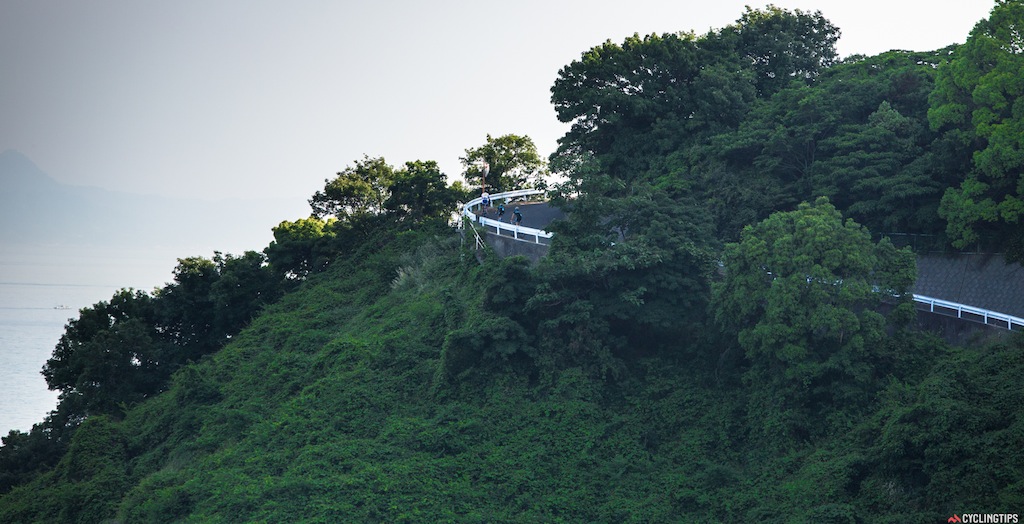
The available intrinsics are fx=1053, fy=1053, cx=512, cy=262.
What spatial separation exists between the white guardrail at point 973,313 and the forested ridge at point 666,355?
1.85 ft

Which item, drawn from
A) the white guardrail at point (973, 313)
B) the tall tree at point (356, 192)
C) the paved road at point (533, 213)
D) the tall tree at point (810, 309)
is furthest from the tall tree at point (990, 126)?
the tall tree at point (356, 192)

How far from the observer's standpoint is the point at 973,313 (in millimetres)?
24500

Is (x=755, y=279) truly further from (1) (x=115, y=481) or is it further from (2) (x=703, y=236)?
(1) (x=115, y=481)

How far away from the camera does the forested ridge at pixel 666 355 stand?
22.6 m

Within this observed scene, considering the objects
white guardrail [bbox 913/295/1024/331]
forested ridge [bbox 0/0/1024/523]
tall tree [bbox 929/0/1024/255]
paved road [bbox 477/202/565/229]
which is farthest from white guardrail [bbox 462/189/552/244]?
tall tree [bbox 929/0/1024/255]

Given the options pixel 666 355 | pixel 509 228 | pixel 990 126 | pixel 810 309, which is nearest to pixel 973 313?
pixel 810 309

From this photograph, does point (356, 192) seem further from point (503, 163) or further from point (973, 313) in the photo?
point (973, 313)

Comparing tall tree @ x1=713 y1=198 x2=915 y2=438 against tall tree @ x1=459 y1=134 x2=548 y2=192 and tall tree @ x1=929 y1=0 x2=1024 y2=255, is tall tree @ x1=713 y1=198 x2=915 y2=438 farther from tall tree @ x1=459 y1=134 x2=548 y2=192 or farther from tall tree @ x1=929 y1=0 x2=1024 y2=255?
tall tree @ x1=459 y1=134 x2=548 y2=192

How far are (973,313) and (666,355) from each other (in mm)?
7506

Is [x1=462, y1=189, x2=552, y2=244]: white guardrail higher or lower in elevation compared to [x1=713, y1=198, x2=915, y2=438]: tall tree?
higher

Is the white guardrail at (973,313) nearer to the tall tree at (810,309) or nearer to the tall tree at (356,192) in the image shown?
the tall tree at (810,309)

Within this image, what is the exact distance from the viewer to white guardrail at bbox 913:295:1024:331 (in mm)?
23531

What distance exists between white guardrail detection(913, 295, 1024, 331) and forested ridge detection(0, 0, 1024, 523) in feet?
1.85

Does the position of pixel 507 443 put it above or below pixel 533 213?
below
